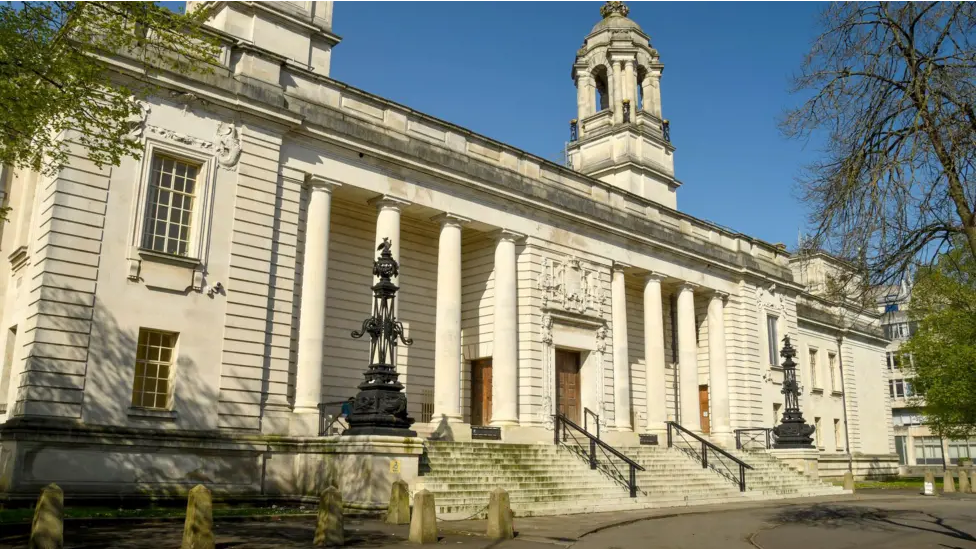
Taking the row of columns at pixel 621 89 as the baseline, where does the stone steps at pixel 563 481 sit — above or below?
below

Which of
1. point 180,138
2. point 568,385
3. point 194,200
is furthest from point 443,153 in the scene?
point 568,385

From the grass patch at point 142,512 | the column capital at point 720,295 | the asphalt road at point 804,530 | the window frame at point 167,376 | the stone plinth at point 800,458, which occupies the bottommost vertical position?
the asphalt road at point 804,530

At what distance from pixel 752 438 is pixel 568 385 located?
9.78m

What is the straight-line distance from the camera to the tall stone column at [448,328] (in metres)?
22.1

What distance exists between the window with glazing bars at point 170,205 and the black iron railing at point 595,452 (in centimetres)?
1159

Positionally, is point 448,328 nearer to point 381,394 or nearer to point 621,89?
point 381,394

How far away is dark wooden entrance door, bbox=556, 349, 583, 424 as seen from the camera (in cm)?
2570

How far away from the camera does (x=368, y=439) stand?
→ 615 inches

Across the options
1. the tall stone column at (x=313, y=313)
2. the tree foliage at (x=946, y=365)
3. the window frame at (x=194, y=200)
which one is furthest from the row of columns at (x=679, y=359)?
the window frame at (x=194, y=200)

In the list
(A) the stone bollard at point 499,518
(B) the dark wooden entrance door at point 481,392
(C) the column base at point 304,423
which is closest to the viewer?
(A) the stone bollard at point 499,518

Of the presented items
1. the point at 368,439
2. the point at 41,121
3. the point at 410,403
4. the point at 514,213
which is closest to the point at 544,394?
the point at 410,403

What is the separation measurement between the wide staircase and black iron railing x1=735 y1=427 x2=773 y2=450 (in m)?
3.51

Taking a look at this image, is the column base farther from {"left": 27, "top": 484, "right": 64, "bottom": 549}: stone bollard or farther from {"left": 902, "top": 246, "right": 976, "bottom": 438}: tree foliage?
{"left": 902, "top": 246, "right": 976, "bottom": 438}: tree foliage

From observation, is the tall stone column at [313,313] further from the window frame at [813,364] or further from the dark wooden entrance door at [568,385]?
the window frame at [813,364]
